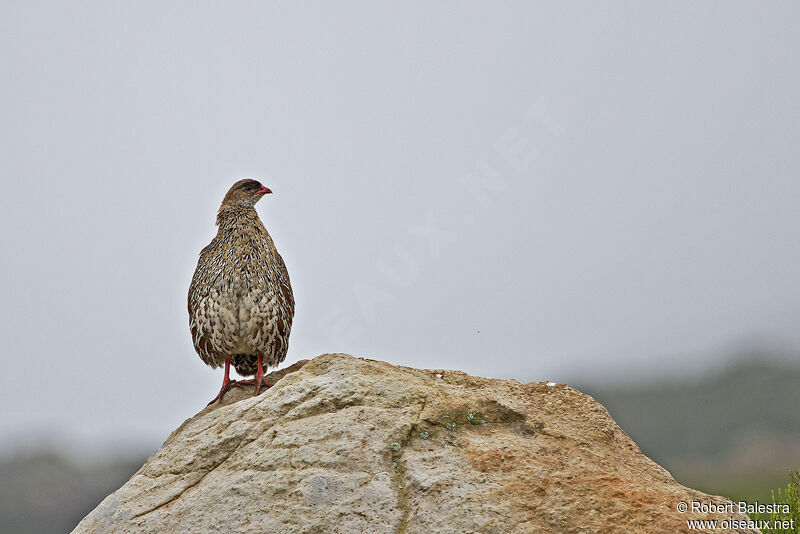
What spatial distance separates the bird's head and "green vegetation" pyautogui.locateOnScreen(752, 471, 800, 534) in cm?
628

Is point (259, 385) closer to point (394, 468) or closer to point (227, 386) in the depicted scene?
point (227, 386)

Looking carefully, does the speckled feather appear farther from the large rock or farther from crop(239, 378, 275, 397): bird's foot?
the large rock

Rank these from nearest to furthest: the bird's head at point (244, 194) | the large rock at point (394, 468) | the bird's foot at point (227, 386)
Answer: the large rock at point (394, 468), the bird's foot at point (227, 386), the bird's head at point (244, 194)

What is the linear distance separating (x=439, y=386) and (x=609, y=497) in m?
1.70

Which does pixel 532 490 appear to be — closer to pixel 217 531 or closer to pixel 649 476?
pixel 649 476

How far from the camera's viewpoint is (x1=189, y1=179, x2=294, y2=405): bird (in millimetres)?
7551

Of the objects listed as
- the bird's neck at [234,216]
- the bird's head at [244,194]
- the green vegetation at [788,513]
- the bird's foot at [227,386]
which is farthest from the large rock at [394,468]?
the green vegetation at [788,513]

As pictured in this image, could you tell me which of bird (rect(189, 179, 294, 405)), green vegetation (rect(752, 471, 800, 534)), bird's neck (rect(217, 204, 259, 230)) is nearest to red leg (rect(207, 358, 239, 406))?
bird (rect(189, 179, 294, 405))

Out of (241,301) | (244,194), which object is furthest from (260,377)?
(244,194)

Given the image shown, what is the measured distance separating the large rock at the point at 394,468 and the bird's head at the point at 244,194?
2570mm

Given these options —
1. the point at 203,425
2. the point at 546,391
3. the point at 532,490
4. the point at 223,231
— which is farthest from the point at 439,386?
the point at 223,231

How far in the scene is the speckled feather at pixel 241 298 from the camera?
7.55 m

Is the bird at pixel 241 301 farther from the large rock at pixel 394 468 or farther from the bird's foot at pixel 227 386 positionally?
the large rock at pixel 394 468

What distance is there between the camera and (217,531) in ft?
17.0
